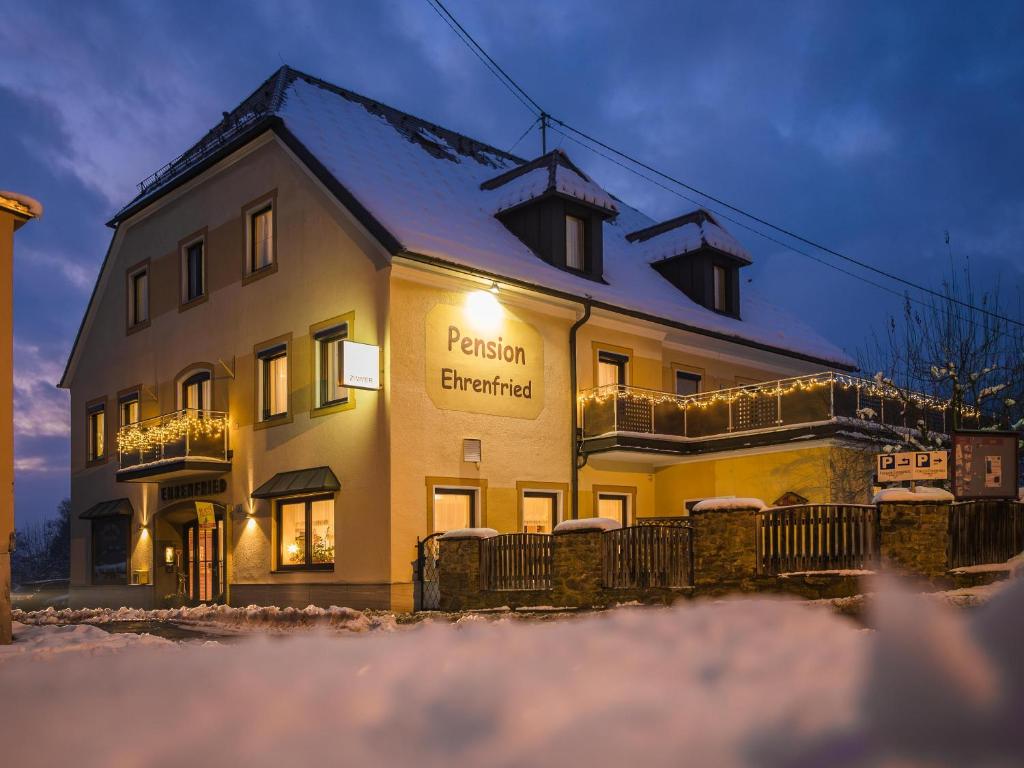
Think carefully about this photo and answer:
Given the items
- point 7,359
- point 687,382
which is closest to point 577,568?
point 7,359

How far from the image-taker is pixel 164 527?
85.4 feet

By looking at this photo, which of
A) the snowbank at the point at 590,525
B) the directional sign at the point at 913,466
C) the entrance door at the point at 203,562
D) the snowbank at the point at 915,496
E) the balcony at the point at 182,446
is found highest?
the balcony at the point at 182,446

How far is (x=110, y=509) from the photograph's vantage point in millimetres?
27484

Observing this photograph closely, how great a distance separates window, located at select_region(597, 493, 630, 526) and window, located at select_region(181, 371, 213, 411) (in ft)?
32.3

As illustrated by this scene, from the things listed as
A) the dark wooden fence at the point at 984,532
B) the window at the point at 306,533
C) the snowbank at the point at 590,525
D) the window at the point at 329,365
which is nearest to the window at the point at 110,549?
the window at the point at 306,533

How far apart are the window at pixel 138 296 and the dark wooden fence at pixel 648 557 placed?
16922mm

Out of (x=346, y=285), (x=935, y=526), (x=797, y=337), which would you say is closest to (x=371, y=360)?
(x=346, y=285)

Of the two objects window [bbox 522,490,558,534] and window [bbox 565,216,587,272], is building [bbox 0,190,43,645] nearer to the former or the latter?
window [bbox 522,490,558,534]

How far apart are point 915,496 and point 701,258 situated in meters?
Answer: 16.3

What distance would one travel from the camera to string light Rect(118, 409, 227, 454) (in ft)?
76.2

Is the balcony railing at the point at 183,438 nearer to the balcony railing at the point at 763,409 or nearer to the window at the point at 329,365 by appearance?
the window at the point at 329,365

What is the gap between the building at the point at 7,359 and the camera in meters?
12.1

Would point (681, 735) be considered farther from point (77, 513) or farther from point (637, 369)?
point (77, 513)

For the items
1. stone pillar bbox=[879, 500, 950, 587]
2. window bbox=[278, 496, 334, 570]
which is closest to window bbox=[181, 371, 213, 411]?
window bbox=[278, 496, 334, 570]
